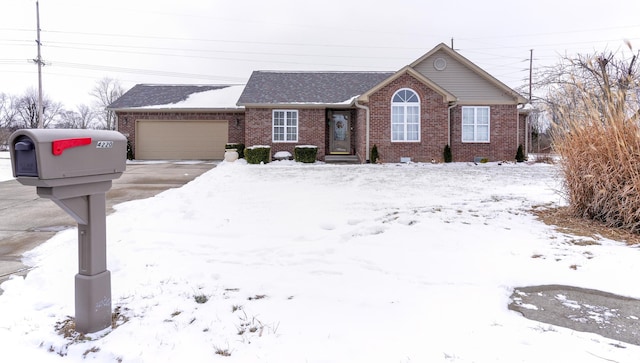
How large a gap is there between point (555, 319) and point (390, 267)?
147 centimetres

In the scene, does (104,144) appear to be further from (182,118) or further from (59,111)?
(59,111)

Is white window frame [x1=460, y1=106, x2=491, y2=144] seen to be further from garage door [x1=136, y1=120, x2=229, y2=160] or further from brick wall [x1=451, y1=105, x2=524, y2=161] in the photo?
garage door [x1=136, y1=120, x2=229, y2=160]

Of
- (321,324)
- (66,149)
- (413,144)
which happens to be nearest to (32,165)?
(66,149)

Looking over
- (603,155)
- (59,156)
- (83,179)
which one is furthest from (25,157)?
(603,155)

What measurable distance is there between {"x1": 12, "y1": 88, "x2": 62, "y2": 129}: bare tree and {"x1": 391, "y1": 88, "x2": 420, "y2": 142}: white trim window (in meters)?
54.6

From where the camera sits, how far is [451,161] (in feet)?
56.6

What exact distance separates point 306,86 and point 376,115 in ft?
17.9

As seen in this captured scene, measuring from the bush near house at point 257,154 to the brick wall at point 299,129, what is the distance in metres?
1.02

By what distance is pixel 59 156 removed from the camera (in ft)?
7.55

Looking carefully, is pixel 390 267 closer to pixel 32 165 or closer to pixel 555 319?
pixel 555 319

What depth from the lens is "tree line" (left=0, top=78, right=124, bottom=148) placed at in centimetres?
5700

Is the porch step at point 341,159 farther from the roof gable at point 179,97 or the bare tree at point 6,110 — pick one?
the bare tree at point 6,110

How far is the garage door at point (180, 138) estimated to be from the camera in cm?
2112

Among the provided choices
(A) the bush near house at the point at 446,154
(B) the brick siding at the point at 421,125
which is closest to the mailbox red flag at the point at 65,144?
(B) the brick siding at the point at 421,125
